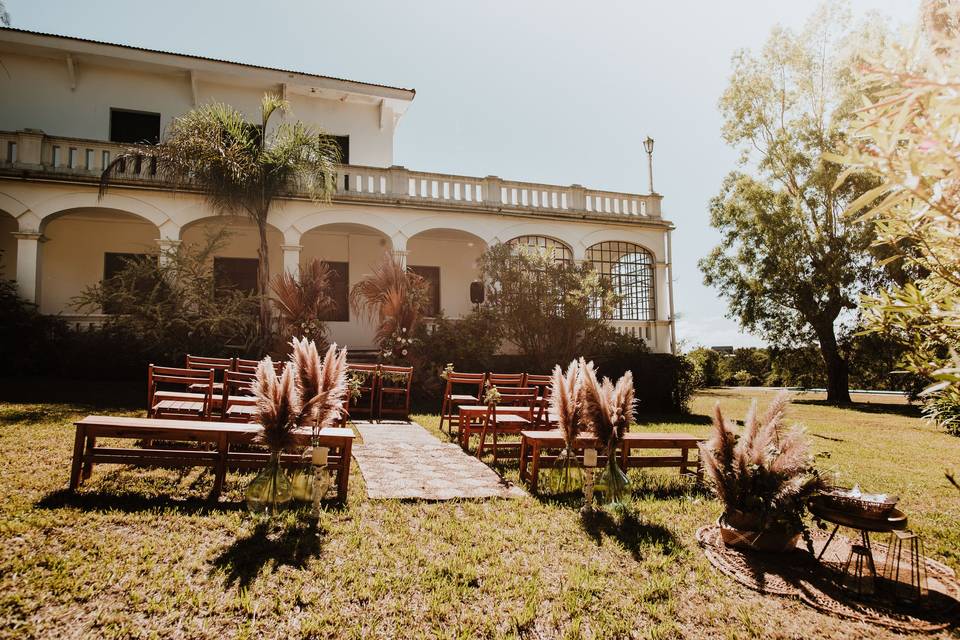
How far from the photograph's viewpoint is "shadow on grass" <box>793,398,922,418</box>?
1462 cm

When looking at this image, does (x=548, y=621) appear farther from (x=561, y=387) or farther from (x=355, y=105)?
(x=355, y=105)

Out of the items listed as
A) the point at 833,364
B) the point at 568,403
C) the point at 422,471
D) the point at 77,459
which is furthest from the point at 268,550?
the point at 833,364

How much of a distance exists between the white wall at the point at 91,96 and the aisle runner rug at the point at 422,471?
40.4ft

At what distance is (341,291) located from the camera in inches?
642

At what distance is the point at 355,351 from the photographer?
14.6 metres

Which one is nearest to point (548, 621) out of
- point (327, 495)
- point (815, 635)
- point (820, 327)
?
point (815, 635)

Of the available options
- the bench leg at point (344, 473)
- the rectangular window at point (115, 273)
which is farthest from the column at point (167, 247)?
the bench leg at point (344, 473)

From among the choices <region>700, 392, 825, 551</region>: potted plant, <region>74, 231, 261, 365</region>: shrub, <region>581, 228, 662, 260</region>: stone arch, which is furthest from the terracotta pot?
<region>581, 228, 662, 260</region>: stone arch

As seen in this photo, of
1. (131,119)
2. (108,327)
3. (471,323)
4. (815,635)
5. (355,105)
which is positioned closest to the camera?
(815,635)

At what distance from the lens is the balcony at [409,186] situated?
12312 mm

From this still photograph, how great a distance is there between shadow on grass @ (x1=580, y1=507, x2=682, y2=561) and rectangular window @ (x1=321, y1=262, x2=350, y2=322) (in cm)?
1261

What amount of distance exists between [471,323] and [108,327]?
7.84 m

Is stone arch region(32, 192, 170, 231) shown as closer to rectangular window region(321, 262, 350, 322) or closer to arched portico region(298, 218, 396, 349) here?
arched portico region(298, 218, 396, 349)

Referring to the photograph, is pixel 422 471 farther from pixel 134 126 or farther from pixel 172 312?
pixel 134 126
